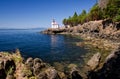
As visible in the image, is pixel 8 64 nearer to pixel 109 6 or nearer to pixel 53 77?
pixel 53 77

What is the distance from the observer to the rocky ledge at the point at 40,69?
2176 centimetres

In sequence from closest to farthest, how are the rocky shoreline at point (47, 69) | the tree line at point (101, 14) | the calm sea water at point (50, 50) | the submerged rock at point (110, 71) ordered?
the rocky shoreline at point (47, 69) < the submerged rock at point (110, 71) < the calm sea water at point (50, 50) < the tree line at point (101, 14)

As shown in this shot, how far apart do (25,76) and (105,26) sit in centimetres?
9043

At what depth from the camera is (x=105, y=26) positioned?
10619cm

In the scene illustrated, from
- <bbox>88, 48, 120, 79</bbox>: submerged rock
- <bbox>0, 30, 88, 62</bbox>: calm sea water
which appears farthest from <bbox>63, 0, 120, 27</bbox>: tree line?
<bbox>88, 48, 120, 79</bbox>: submerged rock

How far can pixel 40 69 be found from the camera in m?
26.5

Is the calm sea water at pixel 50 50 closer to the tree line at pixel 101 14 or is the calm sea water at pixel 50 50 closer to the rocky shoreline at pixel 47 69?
the rocky shoreline at pixel 47 69

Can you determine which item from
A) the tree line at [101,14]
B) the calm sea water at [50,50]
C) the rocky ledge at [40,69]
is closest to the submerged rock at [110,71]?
the rocky ledge at [40,69]

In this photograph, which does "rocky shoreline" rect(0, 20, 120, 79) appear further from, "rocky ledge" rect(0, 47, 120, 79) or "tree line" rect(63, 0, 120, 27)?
"tree line" rect(63, 0, 120, 27)

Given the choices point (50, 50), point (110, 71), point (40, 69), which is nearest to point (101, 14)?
point (50, 50)

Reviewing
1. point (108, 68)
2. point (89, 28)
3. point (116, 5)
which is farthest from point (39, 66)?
point (89, 28)

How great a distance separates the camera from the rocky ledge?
21761 millimetres

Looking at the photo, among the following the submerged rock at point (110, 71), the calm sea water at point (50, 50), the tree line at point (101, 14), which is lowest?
the calm sea water at point (50, 50)

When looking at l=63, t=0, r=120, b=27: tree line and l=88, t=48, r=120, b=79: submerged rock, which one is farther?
l=63, t=0, r=120, b=27: tree line
